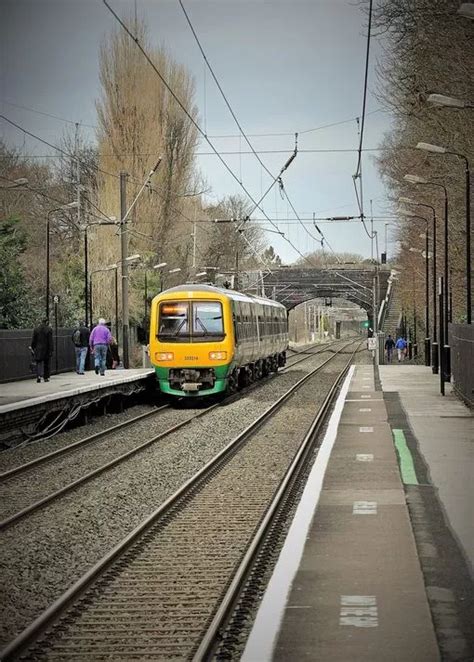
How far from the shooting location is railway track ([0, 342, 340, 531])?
12.9 meters

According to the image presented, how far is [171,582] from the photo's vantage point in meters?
8.80

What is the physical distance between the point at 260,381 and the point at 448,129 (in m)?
10.3

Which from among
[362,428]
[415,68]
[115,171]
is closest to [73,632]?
[362,428]

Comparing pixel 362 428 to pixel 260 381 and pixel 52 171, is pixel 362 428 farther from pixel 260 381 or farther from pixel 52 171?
pixel 52 171

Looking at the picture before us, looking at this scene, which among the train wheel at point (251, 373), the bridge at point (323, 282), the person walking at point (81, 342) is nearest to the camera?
the person walking at point (81, 342)

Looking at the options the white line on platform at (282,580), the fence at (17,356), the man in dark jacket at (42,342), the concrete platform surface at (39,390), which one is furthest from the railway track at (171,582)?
the fence at (17,356)

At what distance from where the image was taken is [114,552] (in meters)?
9.71

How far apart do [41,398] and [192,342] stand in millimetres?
8107

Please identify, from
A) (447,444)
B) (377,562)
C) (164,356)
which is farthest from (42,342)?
(377,562)

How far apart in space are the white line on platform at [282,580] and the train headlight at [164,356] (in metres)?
12.8

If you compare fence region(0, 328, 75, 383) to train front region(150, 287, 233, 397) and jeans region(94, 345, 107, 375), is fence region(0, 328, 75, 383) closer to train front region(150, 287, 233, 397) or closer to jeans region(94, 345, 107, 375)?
jeans region(94, 345, 107, 375)

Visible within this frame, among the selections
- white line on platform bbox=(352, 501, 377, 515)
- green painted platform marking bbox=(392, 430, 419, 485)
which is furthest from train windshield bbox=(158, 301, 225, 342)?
white line on platform bbox=(352, 501, 377, 515)

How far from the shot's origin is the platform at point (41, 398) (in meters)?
19.1

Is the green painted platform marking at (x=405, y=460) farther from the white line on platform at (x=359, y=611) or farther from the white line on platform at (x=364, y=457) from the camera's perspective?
the white line on platform at (x=359, y=611)
